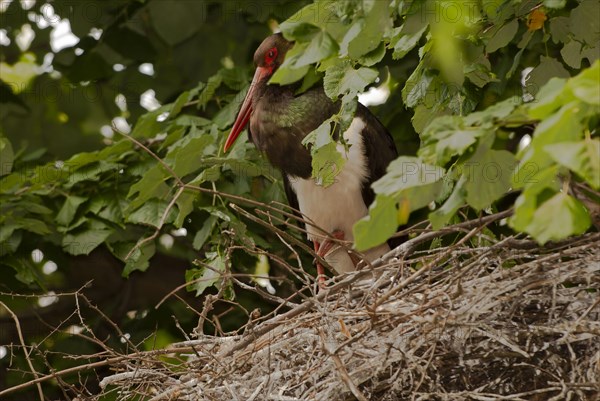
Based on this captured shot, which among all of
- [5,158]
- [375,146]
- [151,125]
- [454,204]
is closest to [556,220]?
[454,204]

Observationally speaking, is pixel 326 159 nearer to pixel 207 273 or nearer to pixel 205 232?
pixel 207 273

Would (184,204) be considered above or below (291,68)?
below

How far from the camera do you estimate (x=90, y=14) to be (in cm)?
559

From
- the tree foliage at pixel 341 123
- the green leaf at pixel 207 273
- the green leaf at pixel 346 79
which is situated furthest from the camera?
the green leaf at pixel 207 273

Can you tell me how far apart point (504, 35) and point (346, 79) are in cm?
48

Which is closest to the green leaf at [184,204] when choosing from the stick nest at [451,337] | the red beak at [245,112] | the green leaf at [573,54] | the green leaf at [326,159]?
the red beak at [245,112]

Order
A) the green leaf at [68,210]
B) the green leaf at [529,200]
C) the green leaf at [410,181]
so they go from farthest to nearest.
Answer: the green leaf at [68,210] → the green leaf at [410,181] → the green leaf at [529,200]

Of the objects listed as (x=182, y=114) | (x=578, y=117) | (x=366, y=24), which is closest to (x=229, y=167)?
(x=182, y=114)

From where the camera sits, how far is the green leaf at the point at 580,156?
202 centimetres

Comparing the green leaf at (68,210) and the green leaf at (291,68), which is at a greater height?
the green leaf at (291,68)

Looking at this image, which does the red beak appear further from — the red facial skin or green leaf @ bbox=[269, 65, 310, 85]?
green leaf @ bbox=[269, 65, 310, 85]

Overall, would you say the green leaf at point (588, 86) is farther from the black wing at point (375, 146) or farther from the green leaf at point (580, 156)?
the black wing at point (375, 146)

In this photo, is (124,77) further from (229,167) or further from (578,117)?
(578,117)

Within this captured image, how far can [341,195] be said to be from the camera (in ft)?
16.0
